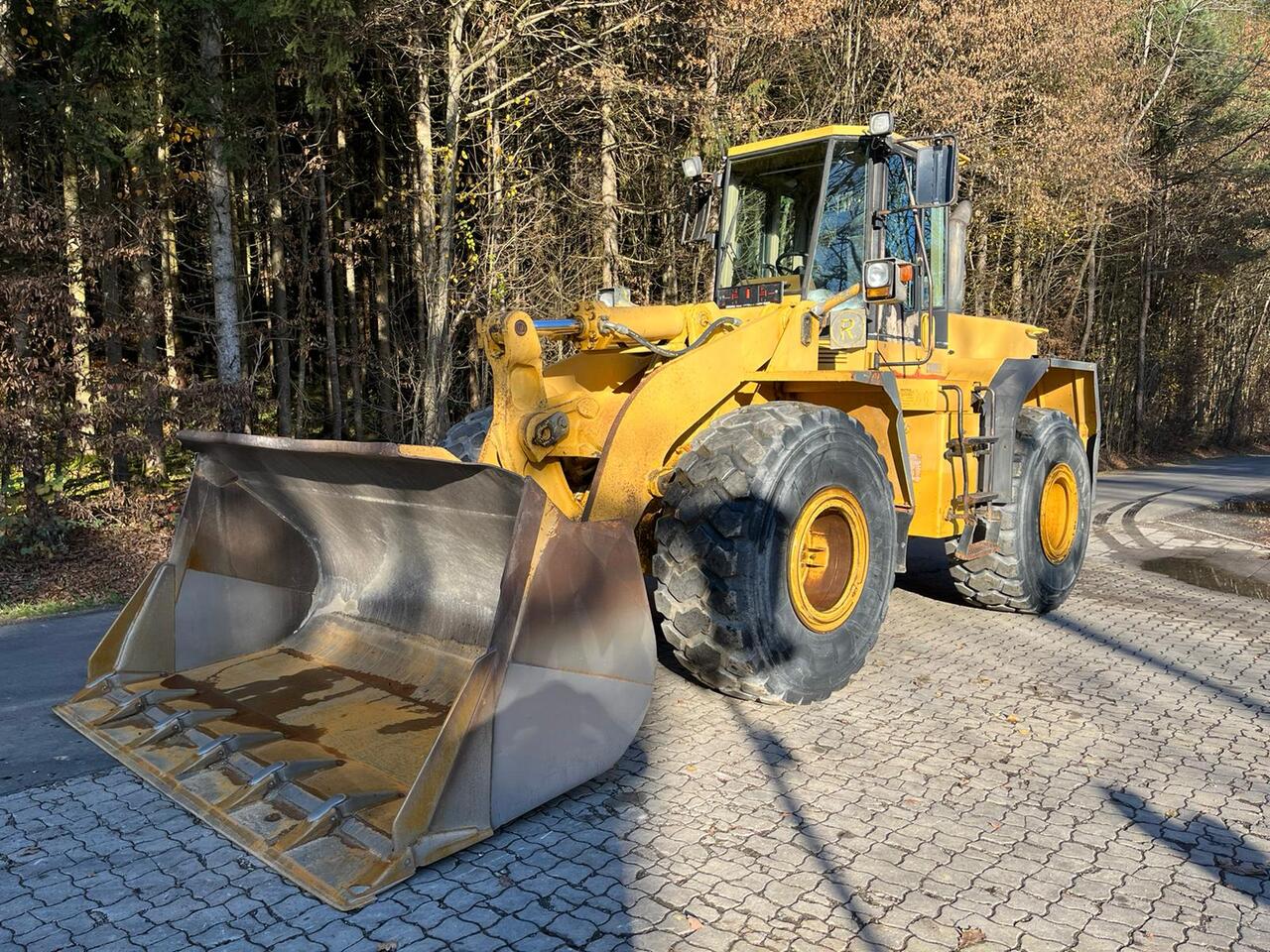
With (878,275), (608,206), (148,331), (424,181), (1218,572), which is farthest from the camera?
(608,206)

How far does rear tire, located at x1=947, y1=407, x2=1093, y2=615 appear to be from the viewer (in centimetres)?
641

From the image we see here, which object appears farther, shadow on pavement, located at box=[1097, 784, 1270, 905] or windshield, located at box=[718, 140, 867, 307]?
windshield, located at box=[718, 140, 867, 307]

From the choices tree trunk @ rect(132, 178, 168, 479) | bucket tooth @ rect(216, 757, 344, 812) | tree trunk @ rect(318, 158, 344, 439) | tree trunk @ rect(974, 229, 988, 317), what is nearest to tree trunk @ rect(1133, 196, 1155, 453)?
tree trunk @ rect(974, 229, 988, 317)

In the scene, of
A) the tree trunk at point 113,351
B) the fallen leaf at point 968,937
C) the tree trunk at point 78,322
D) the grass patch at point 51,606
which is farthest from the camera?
the tree trunk at point 113,351

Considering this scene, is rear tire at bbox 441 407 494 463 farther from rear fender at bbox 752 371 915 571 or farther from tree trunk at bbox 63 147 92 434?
tree trunk at bbox 63 147 92 434

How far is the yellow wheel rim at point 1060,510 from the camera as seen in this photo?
705 cm

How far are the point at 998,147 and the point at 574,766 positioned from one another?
15.6 meters

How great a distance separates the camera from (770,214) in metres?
5.96

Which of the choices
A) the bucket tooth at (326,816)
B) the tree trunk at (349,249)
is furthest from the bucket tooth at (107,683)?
the tree trunk at (349,249)

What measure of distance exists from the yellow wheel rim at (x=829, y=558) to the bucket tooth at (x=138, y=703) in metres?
2.82

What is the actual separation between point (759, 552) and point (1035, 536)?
3.22m

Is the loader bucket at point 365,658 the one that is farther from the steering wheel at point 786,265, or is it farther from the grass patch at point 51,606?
the grass patch at point 51,606

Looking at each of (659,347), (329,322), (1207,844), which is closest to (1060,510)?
(659,347)

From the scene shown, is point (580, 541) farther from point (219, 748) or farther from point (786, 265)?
point (786, 265)
